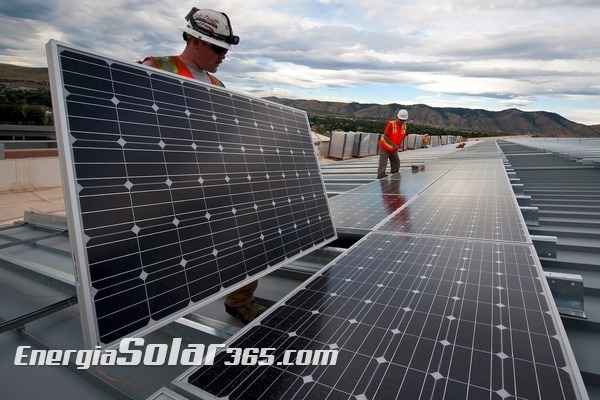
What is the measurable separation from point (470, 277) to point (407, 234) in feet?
4.92

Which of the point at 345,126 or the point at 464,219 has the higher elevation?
the point at 345,126

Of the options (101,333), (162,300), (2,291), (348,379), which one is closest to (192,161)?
(162,300)

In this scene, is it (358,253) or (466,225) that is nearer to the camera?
(358,253)

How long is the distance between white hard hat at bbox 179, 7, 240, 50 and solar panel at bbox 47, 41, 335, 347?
718 mm

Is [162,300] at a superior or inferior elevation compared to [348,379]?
superior

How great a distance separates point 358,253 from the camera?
3.81m

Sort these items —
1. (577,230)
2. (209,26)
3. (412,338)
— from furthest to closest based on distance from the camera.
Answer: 1. (577,230)
2. (209,26)
3. (412,338)

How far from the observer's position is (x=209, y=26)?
3695 millimetres

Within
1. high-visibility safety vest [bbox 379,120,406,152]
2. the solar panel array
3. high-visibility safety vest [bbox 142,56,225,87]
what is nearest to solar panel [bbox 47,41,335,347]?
the solar panel array

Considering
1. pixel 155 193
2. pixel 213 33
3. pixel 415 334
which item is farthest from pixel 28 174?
pixel 415 334

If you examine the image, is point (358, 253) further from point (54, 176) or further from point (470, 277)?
point (54, 176)

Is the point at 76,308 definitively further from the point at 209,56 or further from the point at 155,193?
the point at 209,56

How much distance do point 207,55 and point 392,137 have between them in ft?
31.9

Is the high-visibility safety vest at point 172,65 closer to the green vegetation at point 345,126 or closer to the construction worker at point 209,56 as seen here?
the construction worker at point 209,56
